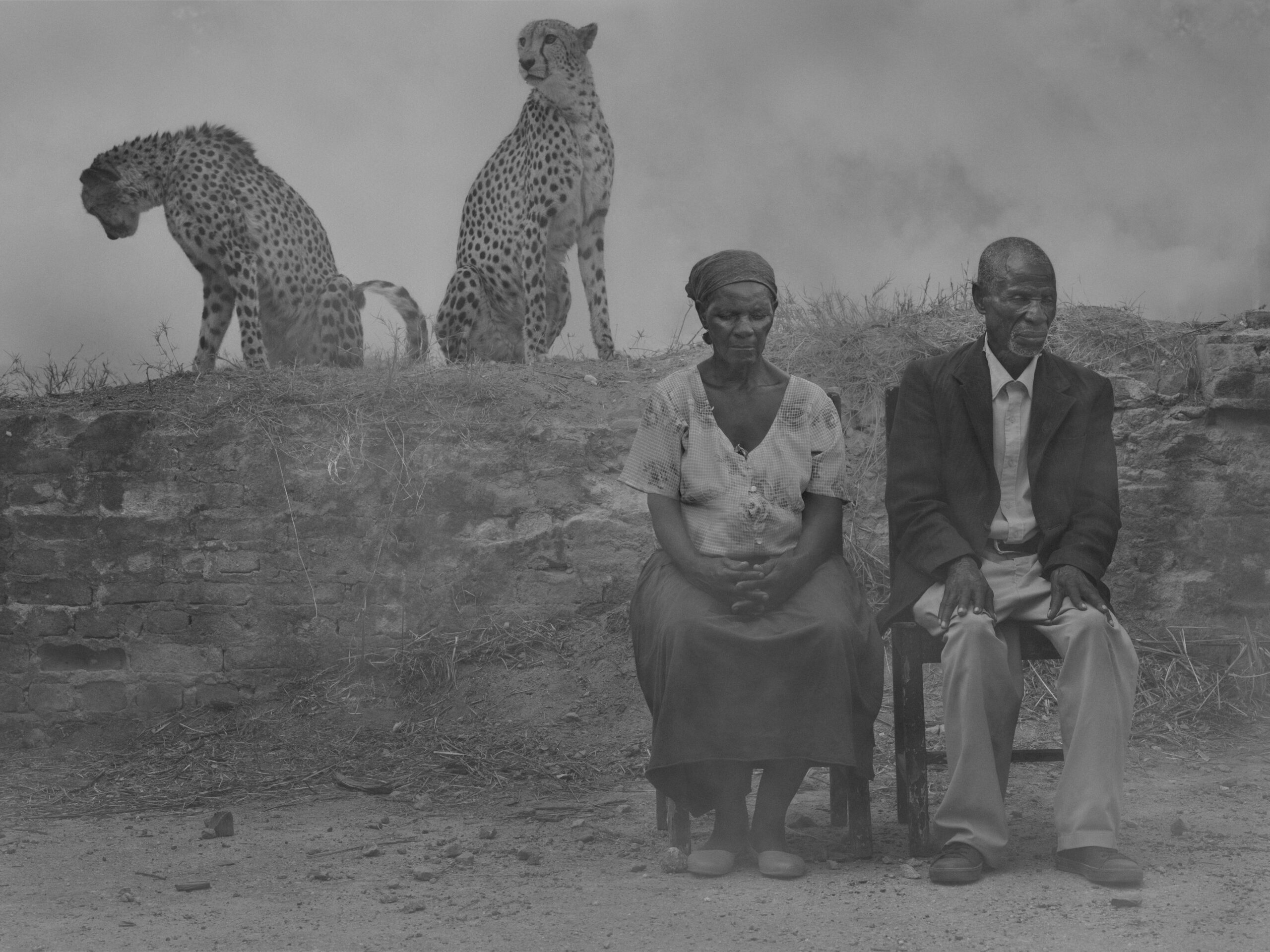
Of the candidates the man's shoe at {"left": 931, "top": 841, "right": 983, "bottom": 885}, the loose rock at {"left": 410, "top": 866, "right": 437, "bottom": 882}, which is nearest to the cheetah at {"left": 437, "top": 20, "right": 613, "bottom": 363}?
the loose rock at {"left": 410, "top": 866, "right": 437, "bottom": 882}

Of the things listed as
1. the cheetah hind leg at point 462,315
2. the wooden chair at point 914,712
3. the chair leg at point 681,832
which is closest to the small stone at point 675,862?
the chair leg at point 681,832

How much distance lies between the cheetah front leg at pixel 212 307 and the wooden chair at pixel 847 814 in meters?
5.36

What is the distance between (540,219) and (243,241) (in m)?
1.84

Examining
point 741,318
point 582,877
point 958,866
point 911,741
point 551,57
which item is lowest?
point 582,877

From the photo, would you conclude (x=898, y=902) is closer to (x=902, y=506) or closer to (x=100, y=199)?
(x=902, y=506)

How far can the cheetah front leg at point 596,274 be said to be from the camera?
8305 millimetres

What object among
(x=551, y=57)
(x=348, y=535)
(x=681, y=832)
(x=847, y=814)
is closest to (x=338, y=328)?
(x=551, y=57)

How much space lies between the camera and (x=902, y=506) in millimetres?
3988

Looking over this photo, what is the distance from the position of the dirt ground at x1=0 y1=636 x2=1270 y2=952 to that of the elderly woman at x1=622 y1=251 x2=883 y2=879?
1.02 ft

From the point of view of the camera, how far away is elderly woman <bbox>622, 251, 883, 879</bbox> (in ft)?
12.1

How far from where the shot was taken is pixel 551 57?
28.5 feet

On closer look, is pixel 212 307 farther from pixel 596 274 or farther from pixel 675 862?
pixel 675 862

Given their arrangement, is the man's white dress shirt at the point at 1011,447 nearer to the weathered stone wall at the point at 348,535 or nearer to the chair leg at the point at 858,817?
the chair leg at the point at 858,817

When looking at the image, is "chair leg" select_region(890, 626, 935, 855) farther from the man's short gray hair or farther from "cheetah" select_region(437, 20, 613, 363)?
"cheetah" select_region(437, 20, 613, 363)
